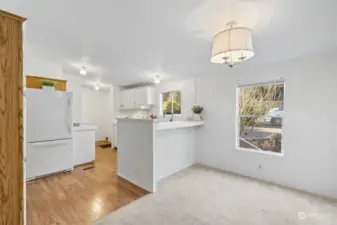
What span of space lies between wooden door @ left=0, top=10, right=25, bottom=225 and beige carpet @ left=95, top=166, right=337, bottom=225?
3.44ft

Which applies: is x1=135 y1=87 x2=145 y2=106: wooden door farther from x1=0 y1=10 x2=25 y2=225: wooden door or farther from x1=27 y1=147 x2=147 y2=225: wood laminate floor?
x1=0 y1=10 x2=25 y2=225: wooden door

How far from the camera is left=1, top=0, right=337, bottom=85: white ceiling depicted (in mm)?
1625

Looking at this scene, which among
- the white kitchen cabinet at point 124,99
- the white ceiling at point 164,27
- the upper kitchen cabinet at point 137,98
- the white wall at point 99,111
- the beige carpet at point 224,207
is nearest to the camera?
the white ceiling at point 164,27

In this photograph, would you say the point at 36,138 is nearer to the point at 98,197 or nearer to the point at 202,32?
the point at 98,197

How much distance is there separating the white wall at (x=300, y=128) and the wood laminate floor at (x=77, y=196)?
227 centimetres

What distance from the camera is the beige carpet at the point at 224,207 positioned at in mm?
2066

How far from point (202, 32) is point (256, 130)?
2.46 metres

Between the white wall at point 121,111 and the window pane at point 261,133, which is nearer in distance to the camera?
the window pane at point 261,133

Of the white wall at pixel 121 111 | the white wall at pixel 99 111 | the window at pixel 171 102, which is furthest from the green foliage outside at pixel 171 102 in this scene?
the white wall at pixel 99 111

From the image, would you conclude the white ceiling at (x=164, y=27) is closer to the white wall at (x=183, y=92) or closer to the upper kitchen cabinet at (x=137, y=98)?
the white wall at (x=183, y=92)

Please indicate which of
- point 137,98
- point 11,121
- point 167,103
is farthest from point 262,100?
point 11,121

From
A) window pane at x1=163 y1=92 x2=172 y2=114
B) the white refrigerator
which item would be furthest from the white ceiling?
window pane at x1=163 y1=92 x2=172 y2=114

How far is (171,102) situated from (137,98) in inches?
47.2

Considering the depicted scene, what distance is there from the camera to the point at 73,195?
2.70m
